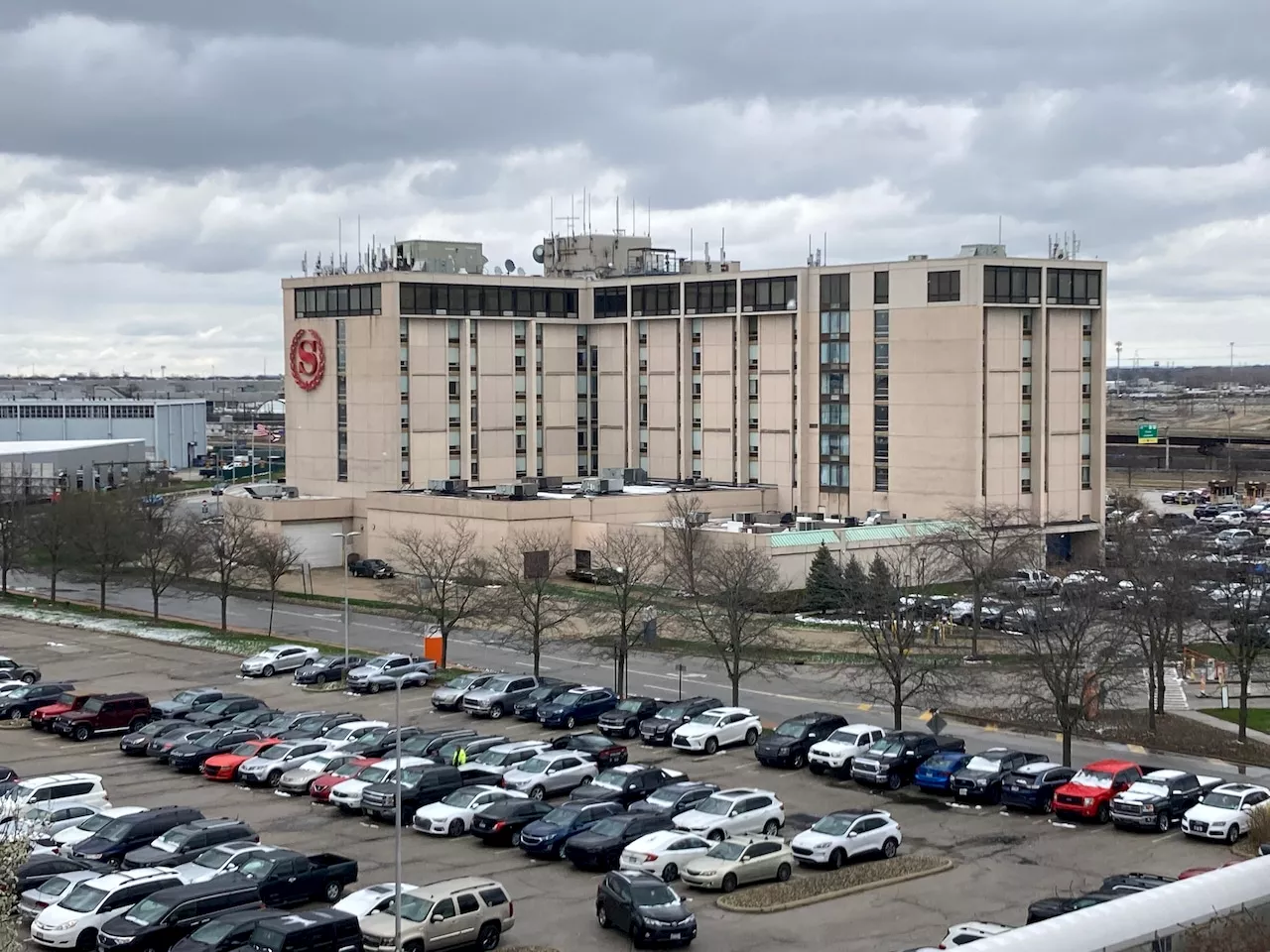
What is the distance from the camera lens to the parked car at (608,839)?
108 feet

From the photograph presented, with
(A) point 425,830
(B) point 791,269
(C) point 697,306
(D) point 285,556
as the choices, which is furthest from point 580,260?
(A) point 425,830

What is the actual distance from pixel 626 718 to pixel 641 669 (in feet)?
44.5

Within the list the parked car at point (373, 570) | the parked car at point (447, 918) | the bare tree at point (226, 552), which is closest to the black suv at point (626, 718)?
the parked car at point (447, 918)

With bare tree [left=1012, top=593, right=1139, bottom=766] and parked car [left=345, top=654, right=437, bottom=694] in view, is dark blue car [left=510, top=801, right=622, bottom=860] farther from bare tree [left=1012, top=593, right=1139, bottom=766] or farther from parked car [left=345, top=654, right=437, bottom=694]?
parked car [left=345, top=654, right=437, bottom=694]

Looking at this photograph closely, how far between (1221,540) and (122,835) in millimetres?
76568

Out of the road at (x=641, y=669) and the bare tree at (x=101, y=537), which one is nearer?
the road at (x=641, y=669)

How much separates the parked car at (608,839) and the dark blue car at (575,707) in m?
13.9

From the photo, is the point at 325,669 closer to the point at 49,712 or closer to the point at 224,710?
the point at 224,710

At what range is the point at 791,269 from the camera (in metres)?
91.4

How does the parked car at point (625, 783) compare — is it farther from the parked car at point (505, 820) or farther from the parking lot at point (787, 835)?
the parking lot at point (787, 835)

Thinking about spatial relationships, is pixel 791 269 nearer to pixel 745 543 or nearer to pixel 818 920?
pixel 745 543

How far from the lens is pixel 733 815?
3488 centimetres

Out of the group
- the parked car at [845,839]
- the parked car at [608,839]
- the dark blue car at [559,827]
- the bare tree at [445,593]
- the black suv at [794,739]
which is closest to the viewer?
the parked car at [608,839]

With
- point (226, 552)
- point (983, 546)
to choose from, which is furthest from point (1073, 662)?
point (226, 552)
